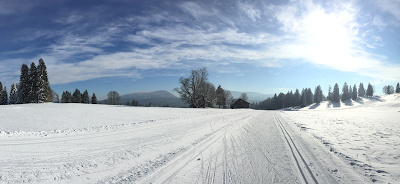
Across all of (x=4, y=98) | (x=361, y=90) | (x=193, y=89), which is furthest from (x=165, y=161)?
(x=361, y=90)

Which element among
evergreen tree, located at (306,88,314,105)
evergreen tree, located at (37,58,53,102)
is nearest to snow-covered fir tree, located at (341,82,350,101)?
evergreen tree, located at (306,88,314,105)

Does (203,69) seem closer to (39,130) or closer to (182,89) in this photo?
(182,89)

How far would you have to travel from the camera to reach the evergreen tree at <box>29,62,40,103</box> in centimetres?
3372

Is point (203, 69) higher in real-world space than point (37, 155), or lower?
higher

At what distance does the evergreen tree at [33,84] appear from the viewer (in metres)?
33.7

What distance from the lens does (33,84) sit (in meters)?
34.2

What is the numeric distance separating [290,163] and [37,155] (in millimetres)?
7896

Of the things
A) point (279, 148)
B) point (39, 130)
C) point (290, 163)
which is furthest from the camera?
point (39, 130)

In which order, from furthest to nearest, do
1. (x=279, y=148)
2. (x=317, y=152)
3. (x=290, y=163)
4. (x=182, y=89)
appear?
(x=182, y=89) < (x=279, y=148) < (x=317, y=152) < (x=290, y=163)

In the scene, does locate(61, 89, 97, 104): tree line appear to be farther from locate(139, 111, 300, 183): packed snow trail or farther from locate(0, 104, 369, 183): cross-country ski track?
locate(139, 111, 300, 183): packed snow trail

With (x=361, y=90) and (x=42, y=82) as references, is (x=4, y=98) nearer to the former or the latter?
(x=42, y=82)

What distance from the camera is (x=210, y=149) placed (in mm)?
6223

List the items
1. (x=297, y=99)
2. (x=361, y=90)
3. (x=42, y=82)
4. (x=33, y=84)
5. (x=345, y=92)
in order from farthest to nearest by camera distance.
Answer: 1. (x=297, y=99)
2. (x=361, y=90)
3. (x=345, y=92)
4. (x=42, y=82)
5. (x=33, y=84)

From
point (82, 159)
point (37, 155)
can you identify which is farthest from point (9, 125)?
point (82, 159)
